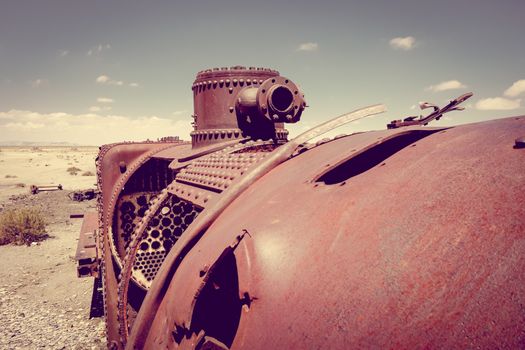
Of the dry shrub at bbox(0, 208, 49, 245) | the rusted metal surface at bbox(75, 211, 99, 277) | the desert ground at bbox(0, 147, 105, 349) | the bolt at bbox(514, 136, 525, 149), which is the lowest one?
the desert ground at bbox(0, 147, 105, 349)

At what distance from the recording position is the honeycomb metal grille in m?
4.08

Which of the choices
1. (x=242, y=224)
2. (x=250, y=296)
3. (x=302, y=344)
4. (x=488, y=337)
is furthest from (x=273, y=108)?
(x=488, y=337)

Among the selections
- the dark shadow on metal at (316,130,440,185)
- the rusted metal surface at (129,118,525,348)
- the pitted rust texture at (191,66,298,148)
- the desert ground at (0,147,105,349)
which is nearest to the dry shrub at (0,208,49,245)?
the desert ground at (0,147,105,349)

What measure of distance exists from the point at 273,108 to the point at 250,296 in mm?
2175

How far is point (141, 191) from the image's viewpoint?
504cm

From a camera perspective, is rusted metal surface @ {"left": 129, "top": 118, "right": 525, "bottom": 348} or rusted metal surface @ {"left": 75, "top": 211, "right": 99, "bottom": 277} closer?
rusted metal surface @ {"left": 129, "top": 118, "right": 525, "bottom": 348}

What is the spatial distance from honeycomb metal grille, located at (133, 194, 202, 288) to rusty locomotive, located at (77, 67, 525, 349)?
1.71m

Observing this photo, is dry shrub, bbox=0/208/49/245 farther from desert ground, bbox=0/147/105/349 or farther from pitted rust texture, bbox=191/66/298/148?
pitted rust texture, bbox=191/66/298/148

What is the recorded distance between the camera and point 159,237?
4.36 metres

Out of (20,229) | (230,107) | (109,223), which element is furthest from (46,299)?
(230,107)

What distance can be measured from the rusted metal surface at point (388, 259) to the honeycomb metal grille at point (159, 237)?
2.41m

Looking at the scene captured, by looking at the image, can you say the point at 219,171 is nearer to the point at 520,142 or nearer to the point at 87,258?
the point at 520,142

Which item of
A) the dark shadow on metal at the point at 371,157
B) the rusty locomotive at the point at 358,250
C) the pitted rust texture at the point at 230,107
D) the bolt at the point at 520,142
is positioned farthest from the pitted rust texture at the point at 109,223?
the bolt at the point at 520,142

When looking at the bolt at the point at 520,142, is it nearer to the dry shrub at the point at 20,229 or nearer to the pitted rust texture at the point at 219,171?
the pitted rust texture at the point at 219,171
